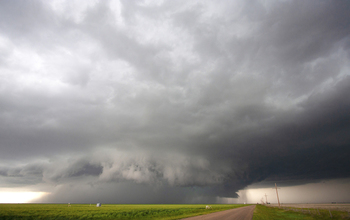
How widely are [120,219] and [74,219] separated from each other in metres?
10.4

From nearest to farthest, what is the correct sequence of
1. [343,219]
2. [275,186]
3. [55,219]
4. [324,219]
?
[343,219] → [324,219] → [55,219] → [275,186]

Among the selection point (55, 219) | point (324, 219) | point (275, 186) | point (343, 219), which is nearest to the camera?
point (343, 219)

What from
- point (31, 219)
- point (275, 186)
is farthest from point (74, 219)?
point (275, 186)

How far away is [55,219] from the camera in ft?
122

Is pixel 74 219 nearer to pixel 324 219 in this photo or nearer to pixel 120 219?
pixel 120 219

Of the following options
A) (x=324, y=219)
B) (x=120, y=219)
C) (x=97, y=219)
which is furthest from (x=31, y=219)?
(x=324, y=219)

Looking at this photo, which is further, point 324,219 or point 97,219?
point 97,219

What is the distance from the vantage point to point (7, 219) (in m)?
37.6

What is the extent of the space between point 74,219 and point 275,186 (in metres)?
107

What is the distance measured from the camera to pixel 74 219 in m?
38.8

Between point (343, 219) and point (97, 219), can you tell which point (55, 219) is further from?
point (343, 219)

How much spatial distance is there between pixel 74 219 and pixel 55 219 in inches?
141

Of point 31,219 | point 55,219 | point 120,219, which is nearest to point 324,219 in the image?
point 120,219

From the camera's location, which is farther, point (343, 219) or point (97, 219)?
point (97, 219)
